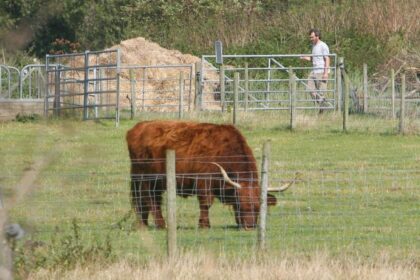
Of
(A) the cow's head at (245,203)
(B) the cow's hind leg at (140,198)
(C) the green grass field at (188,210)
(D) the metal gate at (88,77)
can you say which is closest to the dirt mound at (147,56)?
(D) the metal gate at (88,77)

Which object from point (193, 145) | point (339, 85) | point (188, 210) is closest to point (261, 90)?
point (339, 85)

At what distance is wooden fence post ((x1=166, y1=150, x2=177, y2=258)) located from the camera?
10758 mm

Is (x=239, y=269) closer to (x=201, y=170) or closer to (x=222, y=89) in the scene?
(x=201, y=170)

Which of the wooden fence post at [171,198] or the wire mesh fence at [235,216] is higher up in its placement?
the wooden fence post at [171,198]

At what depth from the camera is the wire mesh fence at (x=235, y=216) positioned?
12141 mm

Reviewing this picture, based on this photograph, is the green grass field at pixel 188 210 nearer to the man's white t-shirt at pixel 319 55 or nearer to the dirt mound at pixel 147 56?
the man's white t-shirt at pixel 319 55

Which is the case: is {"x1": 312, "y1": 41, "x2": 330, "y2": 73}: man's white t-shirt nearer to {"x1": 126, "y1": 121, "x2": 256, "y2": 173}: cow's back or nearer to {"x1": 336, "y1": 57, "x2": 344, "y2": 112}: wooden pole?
{"x1": 336, "y1": 57, "x2": 344, "y2": 112}: wooden pole

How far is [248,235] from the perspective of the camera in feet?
43.0

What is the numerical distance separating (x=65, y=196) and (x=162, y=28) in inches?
1300

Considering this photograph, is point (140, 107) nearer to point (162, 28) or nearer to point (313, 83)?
point (313, 83)

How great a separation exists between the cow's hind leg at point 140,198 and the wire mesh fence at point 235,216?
0.17 feet

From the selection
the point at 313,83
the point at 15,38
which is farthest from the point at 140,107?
the point at 15,38

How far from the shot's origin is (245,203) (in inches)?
539

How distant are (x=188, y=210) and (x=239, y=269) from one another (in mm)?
4167
